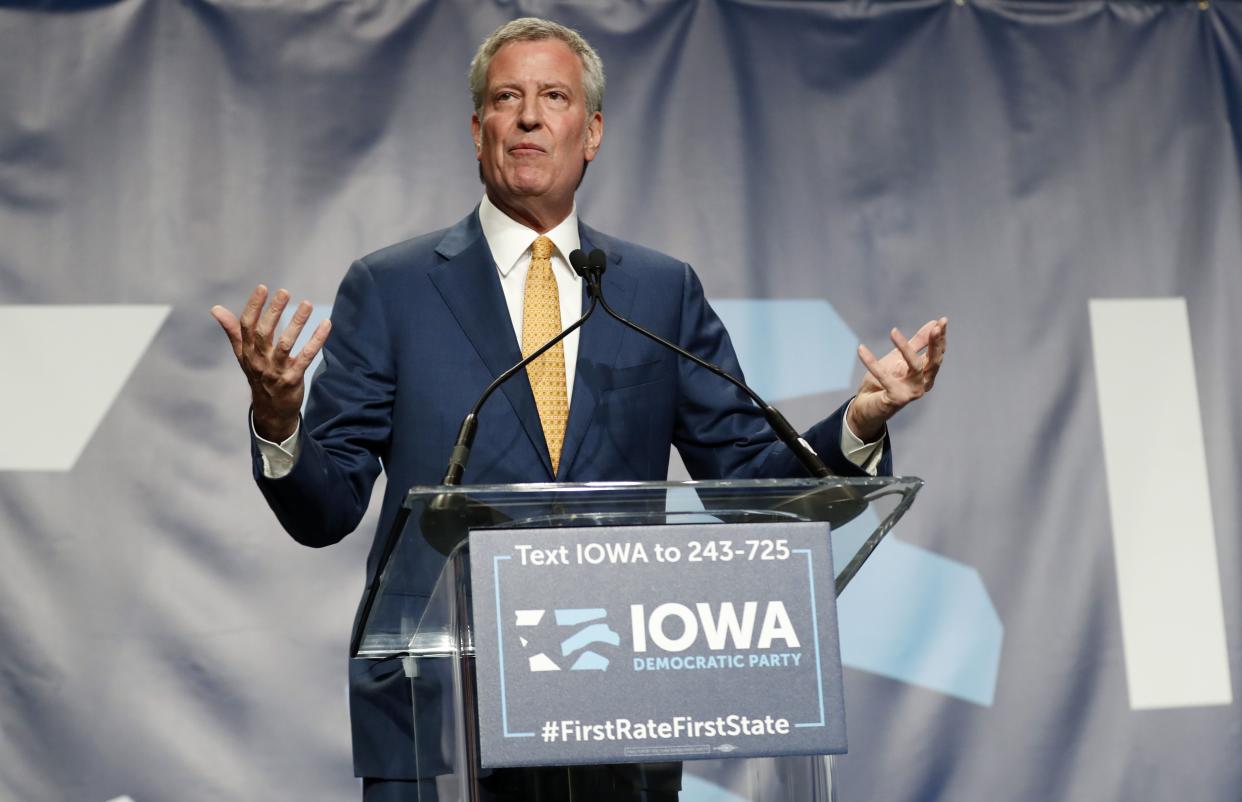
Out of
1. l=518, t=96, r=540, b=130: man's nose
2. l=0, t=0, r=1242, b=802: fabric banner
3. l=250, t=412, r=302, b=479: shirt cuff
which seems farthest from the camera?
l=0, t=0, r=1242, b=802: fabric banner

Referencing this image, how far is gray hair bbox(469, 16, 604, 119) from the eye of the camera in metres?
2.39

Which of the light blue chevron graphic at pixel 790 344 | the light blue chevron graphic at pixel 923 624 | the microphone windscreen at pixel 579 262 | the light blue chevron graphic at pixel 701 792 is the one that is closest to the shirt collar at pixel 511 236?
the microphone windscreen at pixel 579 262

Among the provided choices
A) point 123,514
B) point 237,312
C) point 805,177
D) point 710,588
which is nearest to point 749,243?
point 805,177

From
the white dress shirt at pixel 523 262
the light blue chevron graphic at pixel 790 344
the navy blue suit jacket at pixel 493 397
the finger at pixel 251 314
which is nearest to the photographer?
the finger at pixel 251 314

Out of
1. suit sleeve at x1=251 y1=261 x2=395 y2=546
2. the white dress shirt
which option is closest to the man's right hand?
suit sleeve at x1=251 y1=261 x2=395 y2=546

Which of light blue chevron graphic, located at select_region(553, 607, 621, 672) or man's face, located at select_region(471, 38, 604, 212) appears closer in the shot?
light blue chevron graphic, located at select_region(553, 607, 621, 672)

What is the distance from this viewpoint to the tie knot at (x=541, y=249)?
2.27 meters

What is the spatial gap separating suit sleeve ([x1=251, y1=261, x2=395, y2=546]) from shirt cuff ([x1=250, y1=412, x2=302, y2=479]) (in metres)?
0.04

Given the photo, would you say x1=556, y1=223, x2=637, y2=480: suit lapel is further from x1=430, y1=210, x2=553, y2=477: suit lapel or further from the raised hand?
the raised hand

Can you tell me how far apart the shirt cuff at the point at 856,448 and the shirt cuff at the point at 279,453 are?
70 cm

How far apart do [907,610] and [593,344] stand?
149 cm

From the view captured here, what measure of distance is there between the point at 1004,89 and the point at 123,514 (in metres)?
2.36

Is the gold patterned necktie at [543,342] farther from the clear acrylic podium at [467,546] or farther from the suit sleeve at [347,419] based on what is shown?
the clear acrylic podium at [467,546]

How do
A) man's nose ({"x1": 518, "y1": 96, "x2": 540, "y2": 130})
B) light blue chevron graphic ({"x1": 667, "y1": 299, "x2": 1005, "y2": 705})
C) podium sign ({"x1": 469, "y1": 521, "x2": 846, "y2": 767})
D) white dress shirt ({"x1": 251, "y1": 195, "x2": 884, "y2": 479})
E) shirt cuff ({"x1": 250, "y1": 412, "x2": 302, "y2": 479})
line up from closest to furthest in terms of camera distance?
podium sign ({"x1": 469, "y1": 521, "x2": 846, "y2": 767})
shirt cuff ({"x1": 250, "y1": 412, "x2": 302, "y2": 479})
white dress shirt ({"x1": 251, "y1": 195, "x2": 884, "y2": 479})
man's nose ({"x1": 518, "y1": 96, "x2": 540, "y2": 130})
light blue chevron graphic ({"x1": 667, "y1": 299, "x2": 1005, "y2": 705})
